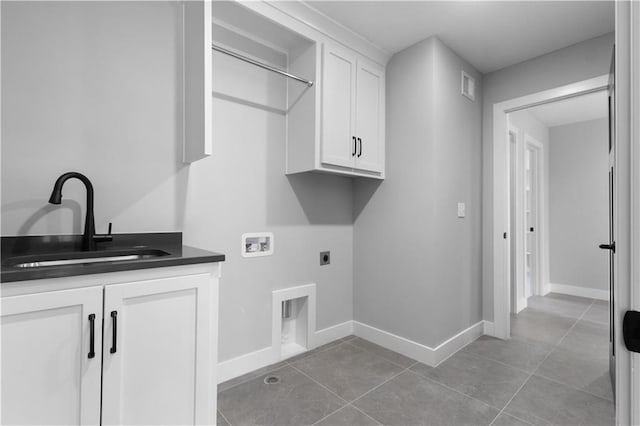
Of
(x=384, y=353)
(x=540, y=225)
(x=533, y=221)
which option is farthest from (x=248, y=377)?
(x=540, y=225)

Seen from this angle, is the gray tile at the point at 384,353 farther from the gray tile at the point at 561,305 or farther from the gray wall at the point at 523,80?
the gray tile at the point at 561,305

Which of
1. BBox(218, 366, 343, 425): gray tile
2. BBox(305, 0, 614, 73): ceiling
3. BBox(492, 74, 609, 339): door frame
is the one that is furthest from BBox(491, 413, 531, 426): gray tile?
BBox(305, 0, 614, 73): ceiling

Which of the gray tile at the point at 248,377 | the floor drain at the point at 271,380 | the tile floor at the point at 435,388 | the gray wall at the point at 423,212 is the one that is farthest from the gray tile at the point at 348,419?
the gray wall at the point at 423,212

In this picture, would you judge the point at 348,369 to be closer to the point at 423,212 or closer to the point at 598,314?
the point at 423,212

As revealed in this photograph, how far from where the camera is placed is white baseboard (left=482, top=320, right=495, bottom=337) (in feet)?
9.53

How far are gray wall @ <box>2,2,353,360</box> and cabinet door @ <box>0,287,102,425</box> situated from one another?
2.04ft

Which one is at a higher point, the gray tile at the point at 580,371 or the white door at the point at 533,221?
the white door at the point at 533,221

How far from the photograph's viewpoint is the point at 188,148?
1738 mm

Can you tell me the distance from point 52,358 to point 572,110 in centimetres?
538

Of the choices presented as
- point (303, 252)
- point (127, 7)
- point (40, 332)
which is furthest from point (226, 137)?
point (40, 332)

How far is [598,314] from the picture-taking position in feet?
11.6

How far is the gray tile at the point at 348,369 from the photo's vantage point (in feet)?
6.58

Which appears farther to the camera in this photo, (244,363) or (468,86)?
(468,86)

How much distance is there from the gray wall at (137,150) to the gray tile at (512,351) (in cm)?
161
